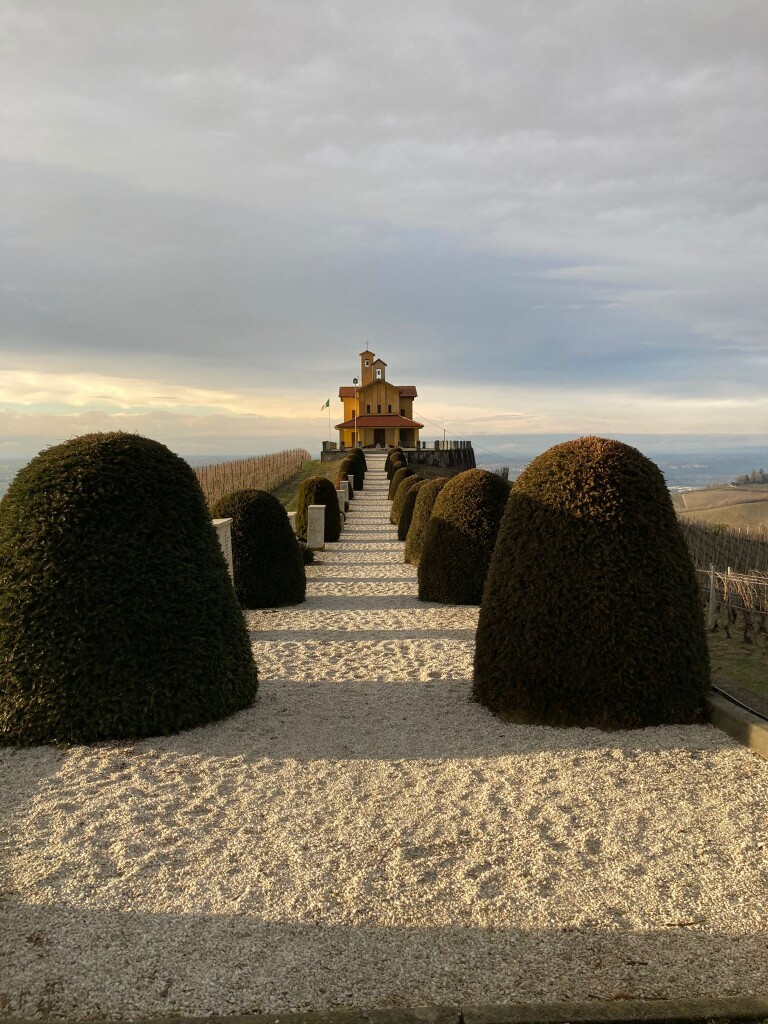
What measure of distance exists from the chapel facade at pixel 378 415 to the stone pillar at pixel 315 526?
4453 cm

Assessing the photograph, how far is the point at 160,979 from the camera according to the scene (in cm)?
316

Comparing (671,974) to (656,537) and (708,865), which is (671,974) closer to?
(708,865)

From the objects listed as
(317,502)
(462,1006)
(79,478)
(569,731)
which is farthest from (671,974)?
(317,502)

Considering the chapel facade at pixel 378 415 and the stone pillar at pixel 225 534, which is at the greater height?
the chapel facade at pixel 378 415

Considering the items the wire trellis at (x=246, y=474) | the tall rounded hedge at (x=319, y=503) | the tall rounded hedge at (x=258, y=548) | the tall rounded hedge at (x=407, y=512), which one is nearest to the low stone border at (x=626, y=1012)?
the tall rounded hedge at (x=258, y=548)

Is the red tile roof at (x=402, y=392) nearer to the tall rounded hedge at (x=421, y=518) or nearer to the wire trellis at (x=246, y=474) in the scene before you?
the wire trellis at (x=246, y=474)

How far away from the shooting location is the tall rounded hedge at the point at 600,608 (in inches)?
239

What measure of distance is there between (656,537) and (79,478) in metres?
5.04

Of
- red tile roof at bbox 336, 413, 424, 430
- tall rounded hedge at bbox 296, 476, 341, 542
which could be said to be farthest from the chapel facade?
tall rounded hedge at bbox 296, 476, 341, 542

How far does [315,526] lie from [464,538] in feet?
30.3

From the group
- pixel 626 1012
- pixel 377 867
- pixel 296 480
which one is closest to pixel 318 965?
pixel 377 867

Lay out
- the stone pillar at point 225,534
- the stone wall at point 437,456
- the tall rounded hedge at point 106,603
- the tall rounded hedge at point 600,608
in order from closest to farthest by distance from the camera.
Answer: the tall rounded hedge at point 106,603 → the tall rounded hedge at point 600,608 → the stone pillar at point 225,534 → the stone wall at point 437,456

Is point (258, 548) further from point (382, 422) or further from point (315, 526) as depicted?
point (382, 422)

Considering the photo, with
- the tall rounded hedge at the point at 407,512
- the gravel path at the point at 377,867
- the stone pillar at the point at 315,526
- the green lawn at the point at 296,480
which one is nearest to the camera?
the gravel path at the point at 377,867
